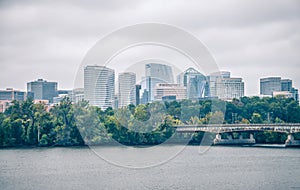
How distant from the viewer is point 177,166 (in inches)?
1328

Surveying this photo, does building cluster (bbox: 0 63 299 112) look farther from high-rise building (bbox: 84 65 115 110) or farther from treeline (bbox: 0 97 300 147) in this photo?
treeline (bbox: 0 97 300 147)

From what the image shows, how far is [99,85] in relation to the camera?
78.8 m

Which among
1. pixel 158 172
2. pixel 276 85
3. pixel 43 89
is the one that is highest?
pixel 276 85

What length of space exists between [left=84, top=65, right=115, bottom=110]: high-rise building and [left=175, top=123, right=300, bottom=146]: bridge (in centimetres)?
1114

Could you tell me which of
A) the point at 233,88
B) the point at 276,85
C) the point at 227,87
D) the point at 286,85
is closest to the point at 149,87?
the point at 227,87

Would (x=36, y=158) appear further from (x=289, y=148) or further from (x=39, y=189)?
(x=289, y=148)

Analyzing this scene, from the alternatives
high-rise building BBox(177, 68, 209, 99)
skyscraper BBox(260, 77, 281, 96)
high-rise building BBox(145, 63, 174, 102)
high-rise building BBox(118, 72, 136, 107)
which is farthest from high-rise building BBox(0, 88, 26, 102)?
high-rise building BBox(145, 63, 174, 102)

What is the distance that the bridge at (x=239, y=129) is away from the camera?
50562mm

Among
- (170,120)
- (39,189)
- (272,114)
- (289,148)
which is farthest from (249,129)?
(39,189)

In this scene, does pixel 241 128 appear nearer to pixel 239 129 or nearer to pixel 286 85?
pixel 239 129

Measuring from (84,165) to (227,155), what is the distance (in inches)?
497

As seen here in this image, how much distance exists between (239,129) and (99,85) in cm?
3019

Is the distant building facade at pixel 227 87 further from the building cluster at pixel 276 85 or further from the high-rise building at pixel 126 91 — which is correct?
the high-rise building at pixel 126 91

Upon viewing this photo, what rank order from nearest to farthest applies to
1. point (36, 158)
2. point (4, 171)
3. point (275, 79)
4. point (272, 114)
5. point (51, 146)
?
point (4, 171) < point (36, 158) < point (51, 146) < point (272, 114) < point (275, 79)
